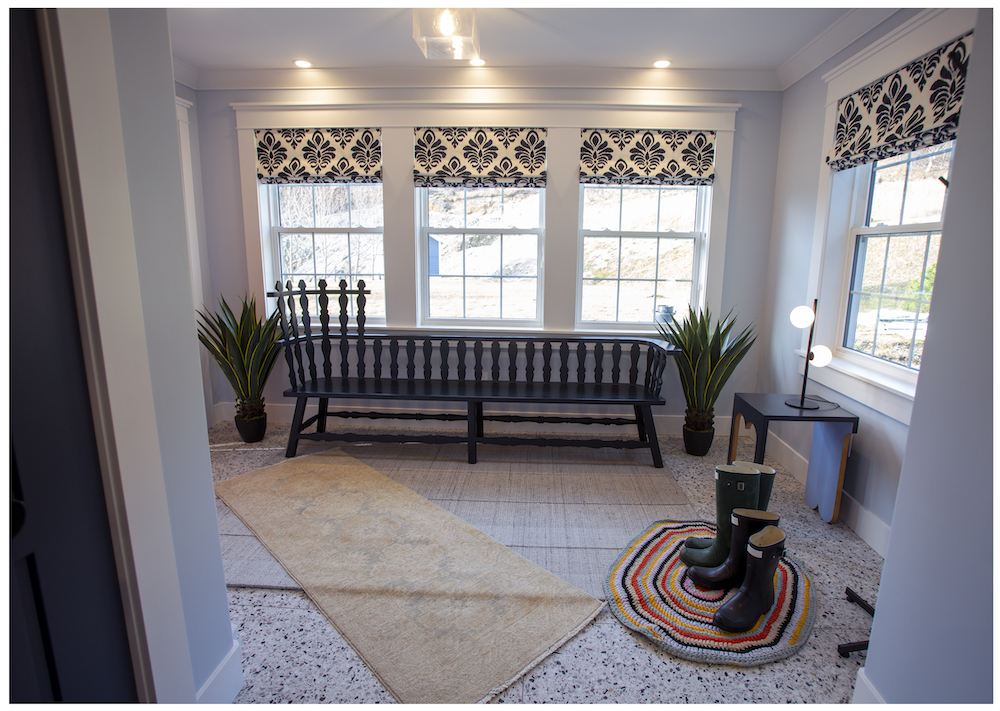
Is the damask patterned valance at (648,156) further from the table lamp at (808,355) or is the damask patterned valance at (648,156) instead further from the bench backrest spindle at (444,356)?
the bench backrest spindle at (444,356)

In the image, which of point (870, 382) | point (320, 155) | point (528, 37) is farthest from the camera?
point (320, 155)

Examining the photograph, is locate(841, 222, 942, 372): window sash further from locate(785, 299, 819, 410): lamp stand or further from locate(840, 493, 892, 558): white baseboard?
locate(840, 493, 892, 558): white baseboard

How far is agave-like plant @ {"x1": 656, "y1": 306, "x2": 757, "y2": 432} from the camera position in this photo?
3209 mm

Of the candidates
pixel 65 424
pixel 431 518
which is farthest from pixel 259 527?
pixel 65 424

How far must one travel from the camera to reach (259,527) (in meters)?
2.44

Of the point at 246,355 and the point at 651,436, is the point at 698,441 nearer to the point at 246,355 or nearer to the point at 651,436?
the point at 651,436

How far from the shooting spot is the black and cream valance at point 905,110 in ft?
6.28

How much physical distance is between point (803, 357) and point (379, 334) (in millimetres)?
2811

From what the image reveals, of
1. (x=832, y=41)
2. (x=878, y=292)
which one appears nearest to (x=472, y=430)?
(x=878, y=292)

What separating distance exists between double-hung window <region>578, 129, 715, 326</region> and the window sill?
1.11 m

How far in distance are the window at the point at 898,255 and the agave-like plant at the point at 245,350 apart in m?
3.53

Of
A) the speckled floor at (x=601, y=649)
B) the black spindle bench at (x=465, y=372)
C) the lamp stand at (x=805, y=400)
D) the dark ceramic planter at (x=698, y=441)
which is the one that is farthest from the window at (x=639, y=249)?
the speckled floor at (x=601, y=649)

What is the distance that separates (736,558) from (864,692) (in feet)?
1.83

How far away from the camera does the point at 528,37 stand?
9.43 feet
